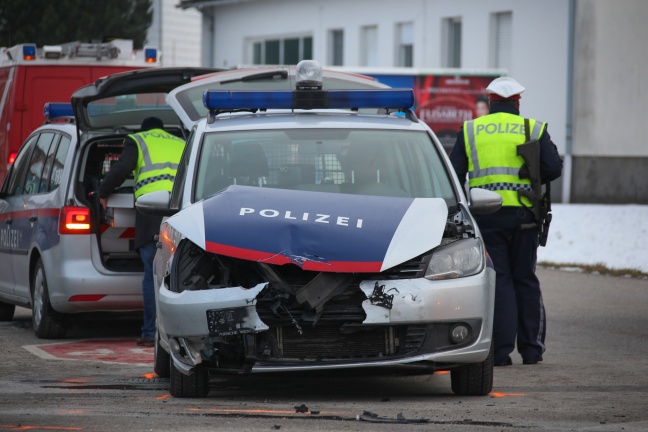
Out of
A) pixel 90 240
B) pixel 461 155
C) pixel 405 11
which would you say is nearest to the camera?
pixel 461 155

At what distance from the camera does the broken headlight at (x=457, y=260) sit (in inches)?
279

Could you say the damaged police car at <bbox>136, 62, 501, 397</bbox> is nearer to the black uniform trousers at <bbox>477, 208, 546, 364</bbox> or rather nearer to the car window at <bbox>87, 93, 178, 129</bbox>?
the black uniform trousers at <bbox>477, 208, 546, 364</bbox>

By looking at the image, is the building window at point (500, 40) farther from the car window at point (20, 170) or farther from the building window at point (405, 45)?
the car window at point (20, 170)

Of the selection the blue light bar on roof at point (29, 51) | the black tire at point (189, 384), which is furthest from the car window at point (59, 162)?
the blue light bar on roof at point (29, 51)

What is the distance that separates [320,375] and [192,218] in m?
1.05

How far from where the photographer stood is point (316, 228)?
7.08 meters

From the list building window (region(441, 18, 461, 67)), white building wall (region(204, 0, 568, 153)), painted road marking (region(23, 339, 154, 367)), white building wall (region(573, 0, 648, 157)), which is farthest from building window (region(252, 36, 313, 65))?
painted road marking (region(23, 339, 154, 367))

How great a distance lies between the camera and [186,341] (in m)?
7.12

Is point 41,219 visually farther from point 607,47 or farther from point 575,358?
point 607,47

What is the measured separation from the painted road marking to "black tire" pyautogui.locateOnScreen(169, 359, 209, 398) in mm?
1703

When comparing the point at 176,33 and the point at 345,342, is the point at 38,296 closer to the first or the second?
the point at 345,342

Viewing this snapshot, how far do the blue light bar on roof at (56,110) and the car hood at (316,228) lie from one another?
4.56 m

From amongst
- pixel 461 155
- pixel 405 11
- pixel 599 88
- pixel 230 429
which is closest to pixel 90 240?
pixel 461 155

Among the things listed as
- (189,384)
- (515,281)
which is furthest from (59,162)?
(189,384)
